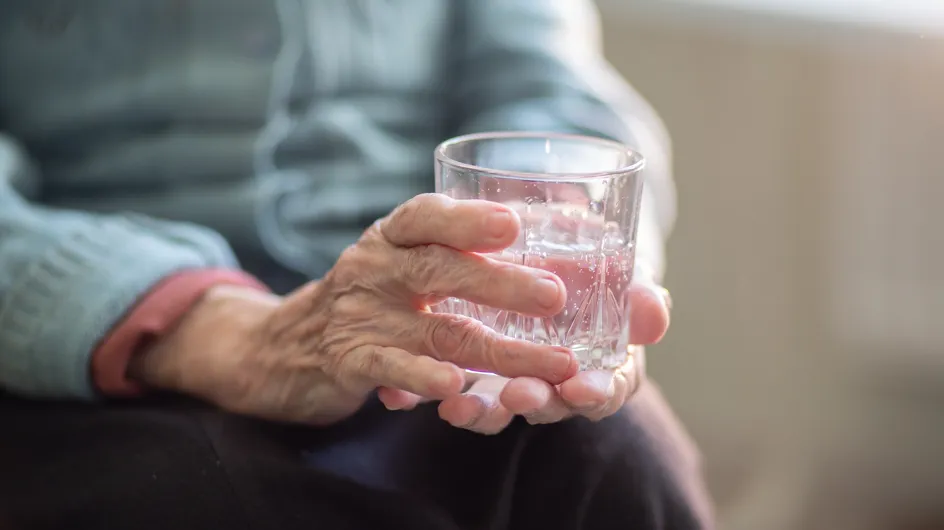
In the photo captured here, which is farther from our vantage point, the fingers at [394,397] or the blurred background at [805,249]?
the blurred background at [805,249]

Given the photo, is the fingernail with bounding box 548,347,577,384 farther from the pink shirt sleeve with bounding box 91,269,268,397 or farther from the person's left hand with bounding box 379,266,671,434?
the pink shirt sleeve with bounding box 91,269,268,397

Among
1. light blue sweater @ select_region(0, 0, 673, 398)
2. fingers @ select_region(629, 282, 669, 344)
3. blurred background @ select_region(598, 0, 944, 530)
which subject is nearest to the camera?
fingers @ select_region(629, 282, 669, 344)

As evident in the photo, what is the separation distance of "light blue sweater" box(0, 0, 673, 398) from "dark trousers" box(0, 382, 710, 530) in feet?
0.54

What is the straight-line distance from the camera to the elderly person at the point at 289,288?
1.88ft

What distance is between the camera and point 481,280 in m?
0.54

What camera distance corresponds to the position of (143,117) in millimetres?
866

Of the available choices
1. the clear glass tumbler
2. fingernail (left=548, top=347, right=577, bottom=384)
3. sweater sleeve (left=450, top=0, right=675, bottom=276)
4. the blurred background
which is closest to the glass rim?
the clear glass tumbler

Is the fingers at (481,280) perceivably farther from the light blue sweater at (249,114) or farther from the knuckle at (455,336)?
the light blue sweater at (249,114)

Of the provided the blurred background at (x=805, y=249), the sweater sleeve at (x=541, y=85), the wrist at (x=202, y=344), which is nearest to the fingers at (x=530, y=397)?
the wrist at (x=202, y=344)

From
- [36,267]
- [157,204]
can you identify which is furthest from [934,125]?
[36,267]

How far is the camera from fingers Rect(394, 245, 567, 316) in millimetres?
530

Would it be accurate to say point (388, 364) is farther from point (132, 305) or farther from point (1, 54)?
point (1, 54)

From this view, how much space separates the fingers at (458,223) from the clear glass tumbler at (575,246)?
0.04m

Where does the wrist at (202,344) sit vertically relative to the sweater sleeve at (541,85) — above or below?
below
